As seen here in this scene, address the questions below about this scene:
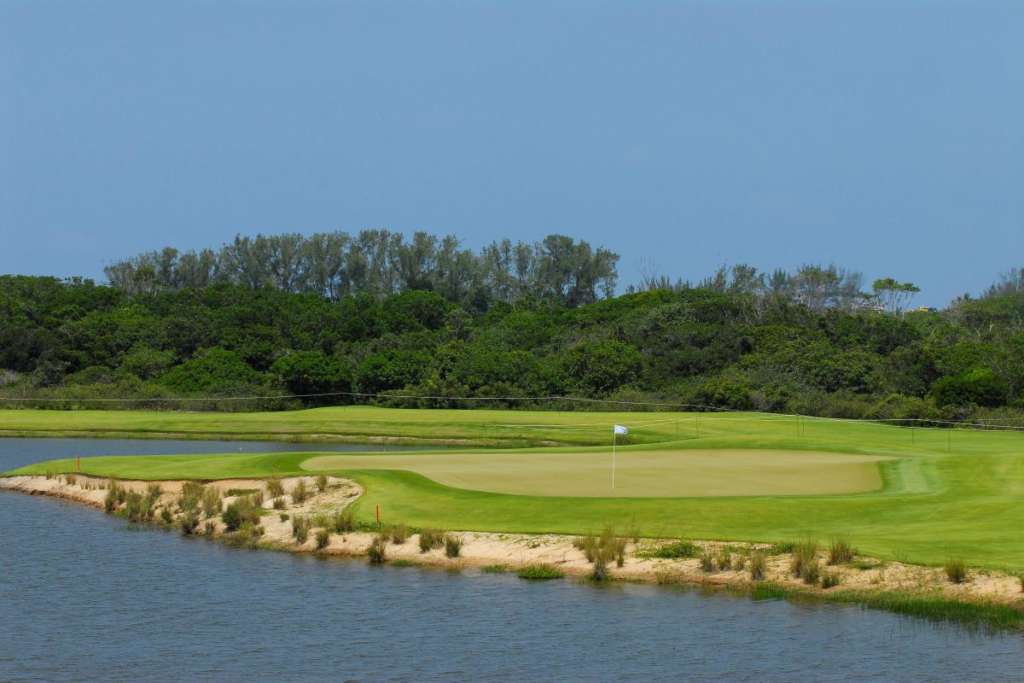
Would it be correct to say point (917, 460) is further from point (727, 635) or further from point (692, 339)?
point (692, 339)

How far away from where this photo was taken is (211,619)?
2373cm

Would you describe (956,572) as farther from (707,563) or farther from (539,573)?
(539,573)

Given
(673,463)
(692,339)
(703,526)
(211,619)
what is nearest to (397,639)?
(211,619)

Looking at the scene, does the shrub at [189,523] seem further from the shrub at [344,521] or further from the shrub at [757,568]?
the shrub at [757,568]

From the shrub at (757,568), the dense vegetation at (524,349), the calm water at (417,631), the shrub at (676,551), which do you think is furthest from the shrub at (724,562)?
the dense vegetation at (524,349)

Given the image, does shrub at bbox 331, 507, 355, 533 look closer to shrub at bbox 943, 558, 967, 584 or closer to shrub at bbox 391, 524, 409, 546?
shrub at bbox 391, 524, 409, 546

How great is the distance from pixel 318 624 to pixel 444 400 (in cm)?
5638

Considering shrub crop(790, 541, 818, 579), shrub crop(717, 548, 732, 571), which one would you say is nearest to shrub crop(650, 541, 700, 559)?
shrub crop(717, 548, 732, 571)

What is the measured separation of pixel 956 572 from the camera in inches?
908

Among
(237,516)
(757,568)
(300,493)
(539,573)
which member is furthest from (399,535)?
(757,568)

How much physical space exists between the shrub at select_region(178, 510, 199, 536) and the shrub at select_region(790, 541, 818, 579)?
14.8 meters

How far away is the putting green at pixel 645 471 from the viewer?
3356cm

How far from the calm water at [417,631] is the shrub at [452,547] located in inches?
29.4

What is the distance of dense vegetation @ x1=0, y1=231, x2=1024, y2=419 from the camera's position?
7481 cm
